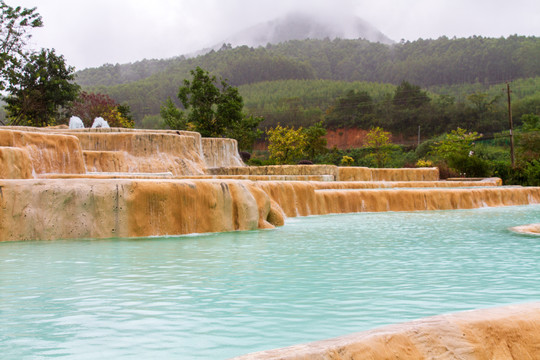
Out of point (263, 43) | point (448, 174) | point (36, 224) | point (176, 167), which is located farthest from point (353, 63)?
point (36, 224)

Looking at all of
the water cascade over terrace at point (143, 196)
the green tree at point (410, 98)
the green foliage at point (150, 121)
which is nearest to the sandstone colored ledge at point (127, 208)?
the water cascade over terrace at point (143, 196)

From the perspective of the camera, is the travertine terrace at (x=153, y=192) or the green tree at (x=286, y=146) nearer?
the travertine terrace at (x=153, y=192)

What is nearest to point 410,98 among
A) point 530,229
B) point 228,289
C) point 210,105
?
point 210,105

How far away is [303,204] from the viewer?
11195 millimetres

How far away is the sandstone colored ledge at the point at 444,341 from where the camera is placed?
1.92 metres

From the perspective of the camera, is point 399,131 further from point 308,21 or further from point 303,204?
point 308,21

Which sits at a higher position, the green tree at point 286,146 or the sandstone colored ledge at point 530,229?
the green tree at point 286,146

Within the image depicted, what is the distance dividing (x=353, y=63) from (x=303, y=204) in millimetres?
103982

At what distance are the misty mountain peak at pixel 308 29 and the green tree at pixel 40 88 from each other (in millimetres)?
124950

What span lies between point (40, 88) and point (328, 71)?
83833 millimetres

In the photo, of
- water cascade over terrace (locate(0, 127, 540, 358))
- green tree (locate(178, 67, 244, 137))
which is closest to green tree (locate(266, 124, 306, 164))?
green tree (locate(178, 67, 244, 137))

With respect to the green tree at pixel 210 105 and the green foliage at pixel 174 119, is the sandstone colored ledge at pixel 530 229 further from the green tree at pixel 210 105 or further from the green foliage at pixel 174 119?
the green foliage at pixel 174 119

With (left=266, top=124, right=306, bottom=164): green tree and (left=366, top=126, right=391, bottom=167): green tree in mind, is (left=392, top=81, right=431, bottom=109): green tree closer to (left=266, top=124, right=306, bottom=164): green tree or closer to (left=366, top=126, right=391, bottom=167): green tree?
(left=366, top=126, right=391, bottom=167): green tree

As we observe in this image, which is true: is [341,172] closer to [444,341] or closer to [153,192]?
[153,192]
